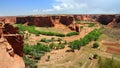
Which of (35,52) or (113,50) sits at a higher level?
(35,52)

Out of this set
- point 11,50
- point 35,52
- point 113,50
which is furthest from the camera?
point 113,50

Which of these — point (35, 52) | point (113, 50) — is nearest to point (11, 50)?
point (35, 52)

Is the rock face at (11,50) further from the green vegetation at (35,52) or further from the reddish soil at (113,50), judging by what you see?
the reddish soil at (113,50)

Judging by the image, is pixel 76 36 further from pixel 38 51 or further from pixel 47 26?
pixel 38 51

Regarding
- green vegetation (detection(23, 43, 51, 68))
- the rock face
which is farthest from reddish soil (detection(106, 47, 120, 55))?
the rock face

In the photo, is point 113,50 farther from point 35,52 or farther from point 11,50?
point 11,50

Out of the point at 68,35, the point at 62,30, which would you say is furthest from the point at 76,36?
the point at 62,30

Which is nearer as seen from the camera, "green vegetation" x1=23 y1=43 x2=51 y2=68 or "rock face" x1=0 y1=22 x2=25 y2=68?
"rock face" x1=0 y1=22 x2=25 y2=68

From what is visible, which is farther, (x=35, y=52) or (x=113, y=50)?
(x=113, y=50)

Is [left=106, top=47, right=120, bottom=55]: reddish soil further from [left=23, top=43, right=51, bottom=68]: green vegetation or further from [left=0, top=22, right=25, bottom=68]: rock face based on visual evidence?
[left=0, top=22, right=25, bottom=68]: rock face

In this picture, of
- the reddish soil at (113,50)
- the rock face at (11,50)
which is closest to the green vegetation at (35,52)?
the reddish soil at (113,50)

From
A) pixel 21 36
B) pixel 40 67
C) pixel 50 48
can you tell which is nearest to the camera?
pixel 21 36
